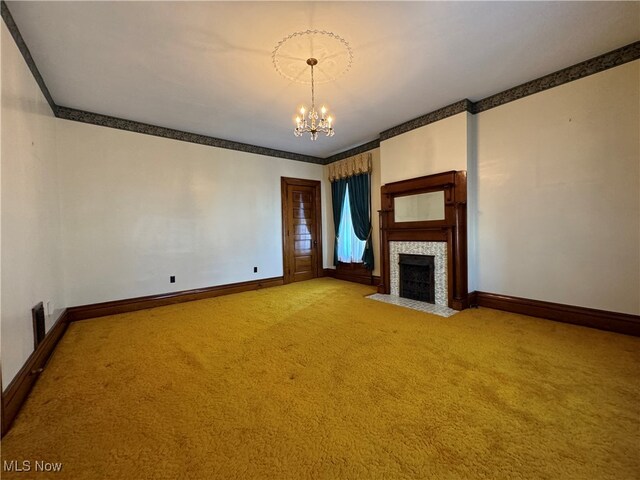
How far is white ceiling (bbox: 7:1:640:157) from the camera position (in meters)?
2.06

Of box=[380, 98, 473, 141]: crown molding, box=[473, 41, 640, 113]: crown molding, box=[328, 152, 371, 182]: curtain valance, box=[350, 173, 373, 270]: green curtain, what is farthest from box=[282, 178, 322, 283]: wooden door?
box=[473, 41, 640, 113]: crown molding

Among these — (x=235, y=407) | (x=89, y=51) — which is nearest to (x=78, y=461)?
(x=235, y=407)

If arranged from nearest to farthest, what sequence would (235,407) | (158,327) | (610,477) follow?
(610,477)
(235,407)
(158,327)

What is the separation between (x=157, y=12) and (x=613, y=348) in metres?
4.77

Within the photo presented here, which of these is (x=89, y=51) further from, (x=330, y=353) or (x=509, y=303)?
(x=509, y=303)

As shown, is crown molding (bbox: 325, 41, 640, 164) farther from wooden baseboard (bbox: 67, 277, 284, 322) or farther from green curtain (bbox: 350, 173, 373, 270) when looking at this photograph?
wooden baseboard (bbox: 67, 277, 284, 322)

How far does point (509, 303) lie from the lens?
3498 millimetres

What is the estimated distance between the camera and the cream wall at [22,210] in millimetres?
1769

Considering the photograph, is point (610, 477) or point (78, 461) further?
point (78, 461)

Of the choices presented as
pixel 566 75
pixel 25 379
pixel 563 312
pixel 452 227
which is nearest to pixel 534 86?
pixel 566 75

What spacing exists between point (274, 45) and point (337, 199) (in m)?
3.85

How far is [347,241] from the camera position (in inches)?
234

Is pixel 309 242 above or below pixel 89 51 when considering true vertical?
below

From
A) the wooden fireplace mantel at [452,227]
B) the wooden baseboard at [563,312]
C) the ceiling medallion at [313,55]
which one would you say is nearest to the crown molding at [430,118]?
the wooden fireplace mantel at [452,227]
